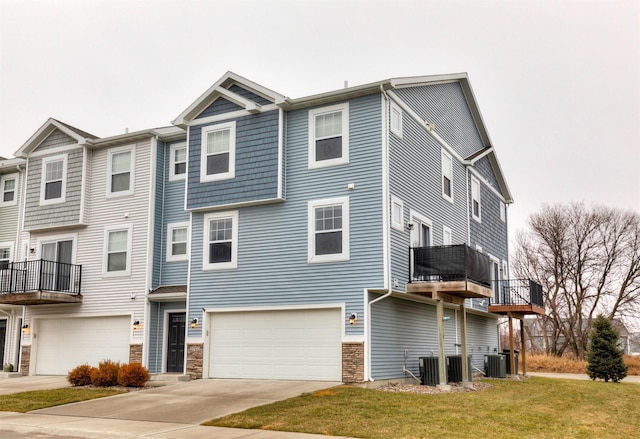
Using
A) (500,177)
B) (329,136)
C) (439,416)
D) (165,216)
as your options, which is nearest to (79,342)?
(165,216)

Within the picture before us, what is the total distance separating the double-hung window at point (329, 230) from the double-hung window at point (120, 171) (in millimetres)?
7558

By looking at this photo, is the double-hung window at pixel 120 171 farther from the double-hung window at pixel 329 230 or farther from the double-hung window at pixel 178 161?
the double-hung window at pixel 329 230

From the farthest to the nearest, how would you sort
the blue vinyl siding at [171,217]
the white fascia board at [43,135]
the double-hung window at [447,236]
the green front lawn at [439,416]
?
the white fascia board at [43,135], the double-hung window at [447,236], the blue vinyl siding at [171,217], the green front lawn at [439,416]

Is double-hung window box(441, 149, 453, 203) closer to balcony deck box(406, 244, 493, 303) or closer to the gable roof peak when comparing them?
balcony deck box(406, 244, 493, 303)

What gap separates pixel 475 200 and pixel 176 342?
13.3 meters

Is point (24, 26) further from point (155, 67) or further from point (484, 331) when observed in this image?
point (484, 331)

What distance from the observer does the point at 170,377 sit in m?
20.0

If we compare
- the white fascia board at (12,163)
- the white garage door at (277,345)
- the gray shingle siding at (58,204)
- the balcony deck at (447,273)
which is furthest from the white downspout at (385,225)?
the white fascia board at (12,163)

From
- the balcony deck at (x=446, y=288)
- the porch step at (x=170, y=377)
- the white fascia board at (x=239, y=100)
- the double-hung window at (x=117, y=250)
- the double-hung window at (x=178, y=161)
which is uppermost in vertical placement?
the white fascia board at (x=239, y=100)

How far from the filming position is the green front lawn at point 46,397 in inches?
613

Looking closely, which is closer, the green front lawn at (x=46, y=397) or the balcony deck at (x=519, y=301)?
the green front lawn at (x=46, y=397)

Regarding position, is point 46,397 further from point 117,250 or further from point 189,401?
point 117,250

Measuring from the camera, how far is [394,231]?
1850cm

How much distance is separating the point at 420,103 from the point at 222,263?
8354 mm
